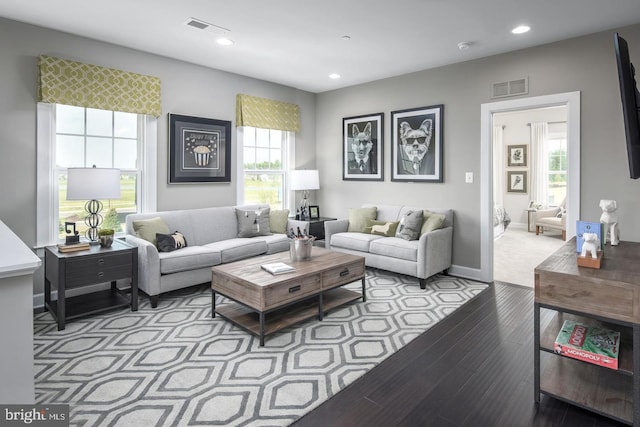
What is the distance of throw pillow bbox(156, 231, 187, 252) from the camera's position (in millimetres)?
3760

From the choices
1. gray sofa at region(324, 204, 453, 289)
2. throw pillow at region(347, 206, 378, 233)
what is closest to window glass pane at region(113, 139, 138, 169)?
gray sofa at region(324, 204, 453, 289)

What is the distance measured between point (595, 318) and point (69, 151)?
4385mm

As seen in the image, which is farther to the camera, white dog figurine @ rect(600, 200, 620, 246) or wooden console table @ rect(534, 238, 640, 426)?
white dog figurine @ rect(600, 200, 620, 246)

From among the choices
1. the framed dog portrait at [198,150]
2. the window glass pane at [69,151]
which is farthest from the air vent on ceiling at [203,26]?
the window glass pane at [69,151]

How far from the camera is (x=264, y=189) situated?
5.50 meters

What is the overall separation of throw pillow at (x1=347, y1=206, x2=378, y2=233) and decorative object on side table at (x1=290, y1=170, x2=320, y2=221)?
801mm

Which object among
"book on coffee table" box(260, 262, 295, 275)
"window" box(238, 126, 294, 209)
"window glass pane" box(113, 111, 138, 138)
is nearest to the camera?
"book on coffee table" box(260, 262, 295, 275)

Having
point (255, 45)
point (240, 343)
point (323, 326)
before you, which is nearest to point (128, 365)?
point (240, 343)

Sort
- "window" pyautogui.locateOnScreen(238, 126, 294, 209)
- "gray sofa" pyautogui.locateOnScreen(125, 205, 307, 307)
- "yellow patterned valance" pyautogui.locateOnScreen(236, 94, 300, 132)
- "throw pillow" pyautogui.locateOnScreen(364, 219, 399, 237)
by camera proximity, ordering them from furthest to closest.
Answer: "window" pyautogui.locateOnScreen(238, 126, 294, 209) → "yellow patterned valance" pyautogui.locateOnScreen(236, 94, 300, 132) → "throw pillow" pyautogui.locateOnScreen(364, 219, 399, 237) → "gray sofa" pyautogui.locateOnScreen(125, 205, 307, 307)

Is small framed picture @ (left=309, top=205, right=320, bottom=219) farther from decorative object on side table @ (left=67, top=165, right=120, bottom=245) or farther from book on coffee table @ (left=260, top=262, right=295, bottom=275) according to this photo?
decorative object on side table @ (left=67, top=165, right=120, bottom=245)

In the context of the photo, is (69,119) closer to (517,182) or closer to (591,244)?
(591,244)

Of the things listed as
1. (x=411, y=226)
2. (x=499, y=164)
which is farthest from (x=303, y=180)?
(x=499, y=164)

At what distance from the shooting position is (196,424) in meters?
1.85

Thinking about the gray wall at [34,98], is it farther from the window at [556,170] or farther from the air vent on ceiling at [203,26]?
the window at [556,170]
